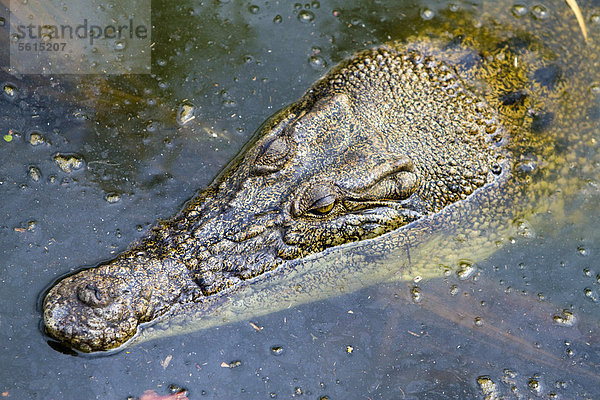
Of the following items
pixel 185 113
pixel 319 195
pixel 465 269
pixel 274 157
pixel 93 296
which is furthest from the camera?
pixel 185 113

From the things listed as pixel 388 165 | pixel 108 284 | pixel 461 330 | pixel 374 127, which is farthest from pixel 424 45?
pixel 108 284

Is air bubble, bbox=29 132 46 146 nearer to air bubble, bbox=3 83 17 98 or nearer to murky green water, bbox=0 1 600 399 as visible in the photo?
murky green water, bbox=0 1 600 399

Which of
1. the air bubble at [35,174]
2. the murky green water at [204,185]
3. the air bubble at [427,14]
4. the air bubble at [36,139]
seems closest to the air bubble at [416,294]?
the murky green water at [204,185]

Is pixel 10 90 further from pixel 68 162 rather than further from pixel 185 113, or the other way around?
pixel 185 113

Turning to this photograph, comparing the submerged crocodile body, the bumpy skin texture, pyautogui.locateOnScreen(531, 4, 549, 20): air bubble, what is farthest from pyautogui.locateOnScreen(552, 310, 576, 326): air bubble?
pyautogui.locateOnScreen(531, 4, 549, 20): air bubble

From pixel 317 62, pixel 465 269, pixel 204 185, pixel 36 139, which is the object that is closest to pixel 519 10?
pixel 317 62
